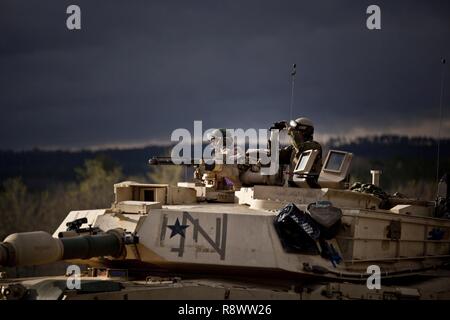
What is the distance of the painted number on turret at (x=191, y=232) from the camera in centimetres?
1766

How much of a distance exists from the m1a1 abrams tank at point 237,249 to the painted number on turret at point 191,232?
19 millimetres

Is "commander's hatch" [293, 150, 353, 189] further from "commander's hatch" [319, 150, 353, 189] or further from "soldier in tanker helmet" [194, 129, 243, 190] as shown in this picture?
"soldier in tanker helmet" [194, 129, 243, 190]

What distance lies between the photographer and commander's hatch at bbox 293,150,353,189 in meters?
20.4

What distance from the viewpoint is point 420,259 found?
2019 centimetres

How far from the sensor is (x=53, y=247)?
16.2m

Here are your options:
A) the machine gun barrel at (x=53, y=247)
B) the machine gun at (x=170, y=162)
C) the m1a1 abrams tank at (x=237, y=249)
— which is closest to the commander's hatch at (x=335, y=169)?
the m1a1 abrams tank at (x=237, y=249)

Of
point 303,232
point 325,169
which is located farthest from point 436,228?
point 303,232

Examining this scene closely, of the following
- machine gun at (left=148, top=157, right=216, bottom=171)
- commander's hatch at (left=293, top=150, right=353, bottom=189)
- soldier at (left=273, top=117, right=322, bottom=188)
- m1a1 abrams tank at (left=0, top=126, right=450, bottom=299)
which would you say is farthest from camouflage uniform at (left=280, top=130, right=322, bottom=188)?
machine gun at (left=148, top=157, right=216, bottom=171)

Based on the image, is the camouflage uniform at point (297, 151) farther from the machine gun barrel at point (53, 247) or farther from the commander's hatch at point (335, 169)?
the machine gun barrel at point (53, 247)

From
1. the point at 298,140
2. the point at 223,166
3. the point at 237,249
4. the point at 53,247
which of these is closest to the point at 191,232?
the point at 237,249

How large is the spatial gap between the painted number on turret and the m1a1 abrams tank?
0.02 m

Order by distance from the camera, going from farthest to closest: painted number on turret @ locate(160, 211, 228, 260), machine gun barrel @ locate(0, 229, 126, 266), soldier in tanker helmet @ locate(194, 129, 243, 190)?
soldier in tanker helmet @ locate(194, 129, 243, 190) → painted number on turret @ locate(160, 211, 228, 260) → machine gun barrel @ locate(0, 229, 126, 266)

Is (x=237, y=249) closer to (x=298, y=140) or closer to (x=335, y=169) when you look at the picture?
(x=335, y=169)
